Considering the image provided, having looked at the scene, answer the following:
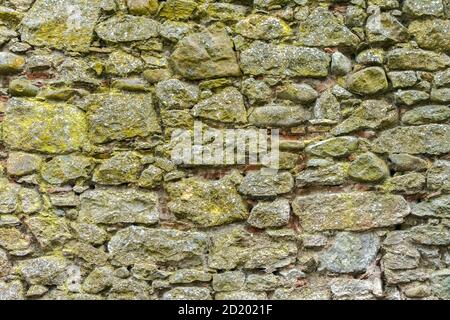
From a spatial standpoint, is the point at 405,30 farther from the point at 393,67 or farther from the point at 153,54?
the point at 153,54

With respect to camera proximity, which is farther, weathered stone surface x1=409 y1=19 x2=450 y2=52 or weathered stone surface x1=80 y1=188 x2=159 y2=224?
weathered stone surface x1=409 y1=19 x2=450 y2=52

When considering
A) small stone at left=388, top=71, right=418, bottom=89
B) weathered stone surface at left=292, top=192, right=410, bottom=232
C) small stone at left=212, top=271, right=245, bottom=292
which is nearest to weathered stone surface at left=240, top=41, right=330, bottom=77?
small stone at left=388, top=71, right=418, bottom=89

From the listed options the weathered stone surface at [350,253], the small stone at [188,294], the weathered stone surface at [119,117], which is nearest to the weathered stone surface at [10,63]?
the weathered stone surface at [119,117]

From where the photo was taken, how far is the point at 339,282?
10.1ft

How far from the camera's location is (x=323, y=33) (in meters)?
3.20

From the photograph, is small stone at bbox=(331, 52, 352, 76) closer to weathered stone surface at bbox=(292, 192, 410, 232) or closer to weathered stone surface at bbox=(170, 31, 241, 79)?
weathered stone surface at bbox=(170, 31, 241, 79)

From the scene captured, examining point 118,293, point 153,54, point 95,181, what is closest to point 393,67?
point 153,54

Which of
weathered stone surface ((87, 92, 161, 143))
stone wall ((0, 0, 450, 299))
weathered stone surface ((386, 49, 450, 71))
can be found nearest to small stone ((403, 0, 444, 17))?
stone wall ((0, 0, 450, 299))

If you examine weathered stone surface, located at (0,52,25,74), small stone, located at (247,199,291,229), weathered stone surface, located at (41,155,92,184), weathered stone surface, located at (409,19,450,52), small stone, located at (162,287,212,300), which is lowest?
small stone, located at (162,287,212,300)

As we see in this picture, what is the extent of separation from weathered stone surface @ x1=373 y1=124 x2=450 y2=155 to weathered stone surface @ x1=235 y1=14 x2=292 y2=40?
0.94 metres

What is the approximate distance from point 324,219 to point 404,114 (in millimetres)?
859

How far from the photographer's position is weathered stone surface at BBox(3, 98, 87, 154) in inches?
121

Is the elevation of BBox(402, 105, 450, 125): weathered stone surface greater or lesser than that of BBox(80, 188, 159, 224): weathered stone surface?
greater

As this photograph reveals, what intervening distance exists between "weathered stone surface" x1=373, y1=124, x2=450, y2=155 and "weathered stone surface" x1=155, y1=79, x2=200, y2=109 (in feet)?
4.02
